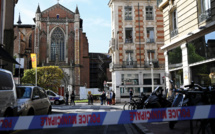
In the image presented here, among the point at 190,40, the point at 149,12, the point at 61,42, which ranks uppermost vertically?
the point at 149,12

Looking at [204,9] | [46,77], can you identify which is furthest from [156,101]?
[46,77]

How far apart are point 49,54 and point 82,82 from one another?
395 inches

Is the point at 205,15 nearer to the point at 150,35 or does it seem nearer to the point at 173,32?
the point at 173,32

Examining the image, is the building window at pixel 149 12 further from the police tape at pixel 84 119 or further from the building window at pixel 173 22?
the police tape at pixel 84 119

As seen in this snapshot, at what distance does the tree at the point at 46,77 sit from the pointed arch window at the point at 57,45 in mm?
8636

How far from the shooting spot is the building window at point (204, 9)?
39.9ft

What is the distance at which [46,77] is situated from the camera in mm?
47062

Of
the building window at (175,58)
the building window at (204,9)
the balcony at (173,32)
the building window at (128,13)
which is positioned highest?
the building window at (128,13)

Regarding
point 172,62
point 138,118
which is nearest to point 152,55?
point 172,62

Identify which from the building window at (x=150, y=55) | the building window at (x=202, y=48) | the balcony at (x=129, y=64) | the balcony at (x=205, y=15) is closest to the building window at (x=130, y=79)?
the balcony at (x=129, y=64)

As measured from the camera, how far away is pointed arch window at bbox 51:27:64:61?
5600cm

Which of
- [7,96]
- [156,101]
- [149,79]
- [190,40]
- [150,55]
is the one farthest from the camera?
[150,55]

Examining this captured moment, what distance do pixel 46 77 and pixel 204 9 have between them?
3872 cm

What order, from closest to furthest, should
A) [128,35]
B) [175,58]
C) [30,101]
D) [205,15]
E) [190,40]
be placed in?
[30,101], [205,15], [190,40], [175,58], [128,35]
